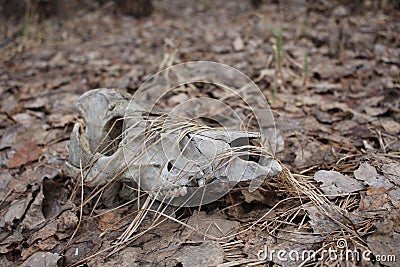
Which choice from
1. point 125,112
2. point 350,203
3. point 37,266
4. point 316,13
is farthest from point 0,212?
point 316,13

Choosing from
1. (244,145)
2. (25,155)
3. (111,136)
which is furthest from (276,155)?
(25,155)

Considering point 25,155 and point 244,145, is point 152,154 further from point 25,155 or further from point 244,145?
point 25,155

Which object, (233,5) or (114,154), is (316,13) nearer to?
(233,5)

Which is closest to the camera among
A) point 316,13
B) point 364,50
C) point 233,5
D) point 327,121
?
point 327,121

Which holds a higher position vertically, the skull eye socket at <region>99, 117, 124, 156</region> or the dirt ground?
the skull eye socket at <region>99, 117, 124, 156</region>

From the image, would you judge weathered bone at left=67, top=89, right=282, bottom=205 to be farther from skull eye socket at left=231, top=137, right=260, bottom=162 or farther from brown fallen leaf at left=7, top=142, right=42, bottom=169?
brown fallen leaf at left=7, top=142, right=42, bottom=169

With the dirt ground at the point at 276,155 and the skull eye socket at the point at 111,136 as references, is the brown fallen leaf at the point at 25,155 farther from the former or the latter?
the skull eye socket at the point at 111,136

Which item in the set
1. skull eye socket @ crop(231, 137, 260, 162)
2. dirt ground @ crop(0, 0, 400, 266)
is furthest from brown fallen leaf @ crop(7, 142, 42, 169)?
skull eye socket @ crop(231, 137, 260, 162)
